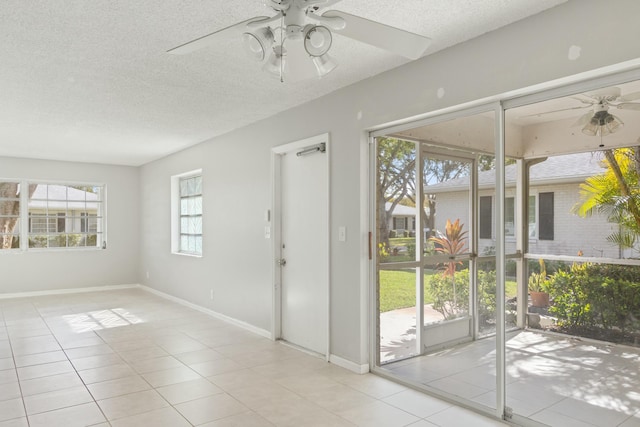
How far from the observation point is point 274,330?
4.64 meters

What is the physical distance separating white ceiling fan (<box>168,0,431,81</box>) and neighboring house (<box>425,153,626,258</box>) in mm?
1401

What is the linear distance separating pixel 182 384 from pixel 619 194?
10.6 feet

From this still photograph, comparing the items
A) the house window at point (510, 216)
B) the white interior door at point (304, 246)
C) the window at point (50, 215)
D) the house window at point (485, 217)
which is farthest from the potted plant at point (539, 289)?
the window at point (50, 215)

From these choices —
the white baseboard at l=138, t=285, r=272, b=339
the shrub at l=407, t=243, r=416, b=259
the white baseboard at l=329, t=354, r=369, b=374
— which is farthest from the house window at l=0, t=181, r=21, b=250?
the shrub at l=407, t=243, r=416, b=259

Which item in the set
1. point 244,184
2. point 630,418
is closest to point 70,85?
point 244,184

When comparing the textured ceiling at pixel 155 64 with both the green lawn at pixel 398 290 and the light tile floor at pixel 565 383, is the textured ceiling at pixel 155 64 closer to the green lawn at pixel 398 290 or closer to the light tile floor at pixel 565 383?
the green lawn at pixel 398 290

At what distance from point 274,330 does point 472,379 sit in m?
2.10

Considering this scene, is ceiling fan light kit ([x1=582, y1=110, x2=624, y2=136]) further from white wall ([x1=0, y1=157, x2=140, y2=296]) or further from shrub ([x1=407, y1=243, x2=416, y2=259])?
white wall ([x1=0, y1=157, x2=140, y2=296])

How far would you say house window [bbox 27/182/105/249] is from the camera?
25.3 feet

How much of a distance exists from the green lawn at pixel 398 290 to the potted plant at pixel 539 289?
3.28 ft

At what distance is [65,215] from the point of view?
315 inches

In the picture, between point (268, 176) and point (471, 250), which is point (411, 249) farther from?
point (268, 176)

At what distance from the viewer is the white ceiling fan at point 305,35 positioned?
1.69m

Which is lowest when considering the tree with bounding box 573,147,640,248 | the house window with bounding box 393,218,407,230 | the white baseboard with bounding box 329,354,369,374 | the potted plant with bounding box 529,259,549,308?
the white baseboard with bounding box 329,354,369,374
